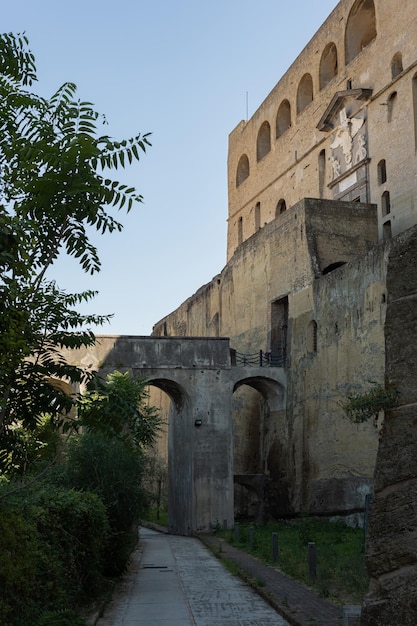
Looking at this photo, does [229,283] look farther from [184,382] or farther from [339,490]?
[339,490]

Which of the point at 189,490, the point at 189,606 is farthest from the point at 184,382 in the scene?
the point at 189,606

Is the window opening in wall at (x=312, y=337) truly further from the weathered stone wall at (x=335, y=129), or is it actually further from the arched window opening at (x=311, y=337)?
the weathered stone wall at (x=335, y=129)

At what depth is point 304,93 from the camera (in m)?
35.8

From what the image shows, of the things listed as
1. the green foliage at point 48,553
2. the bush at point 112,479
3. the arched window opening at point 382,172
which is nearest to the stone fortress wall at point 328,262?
the arched window opening at point 382,172

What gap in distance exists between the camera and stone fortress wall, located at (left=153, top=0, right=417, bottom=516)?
2236 centimetres

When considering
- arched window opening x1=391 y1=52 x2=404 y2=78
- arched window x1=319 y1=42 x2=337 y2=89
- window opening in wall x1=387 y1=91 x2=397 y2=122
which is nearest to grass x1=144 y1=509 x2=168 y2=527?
window opening in wall x1=387 y1=91 x2=397 y2=122

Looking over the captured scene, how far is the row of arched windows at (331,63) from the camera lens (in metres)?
30.8

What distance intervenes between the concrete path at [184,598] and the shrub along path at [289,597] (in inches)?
5.9

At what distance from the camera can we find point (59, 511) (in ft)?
30.2

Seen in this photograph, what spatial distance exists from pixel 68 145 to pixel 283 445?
73.1 feet

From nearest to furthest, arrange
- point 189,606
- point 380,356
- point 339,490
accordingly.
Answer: point 189,606 < point 380,356 < point 339,490

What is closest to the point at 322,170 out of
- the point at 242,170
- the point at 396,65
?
the point at 396,65

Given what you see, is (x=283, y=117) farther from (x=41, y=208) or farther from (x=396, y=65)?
(x=41, y=208)

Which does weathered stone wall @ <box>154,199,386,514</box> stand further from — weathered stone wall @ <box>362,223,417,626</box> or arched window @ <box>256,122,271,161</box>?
weathered stone wall @ <box>362,223,417,626</box>
